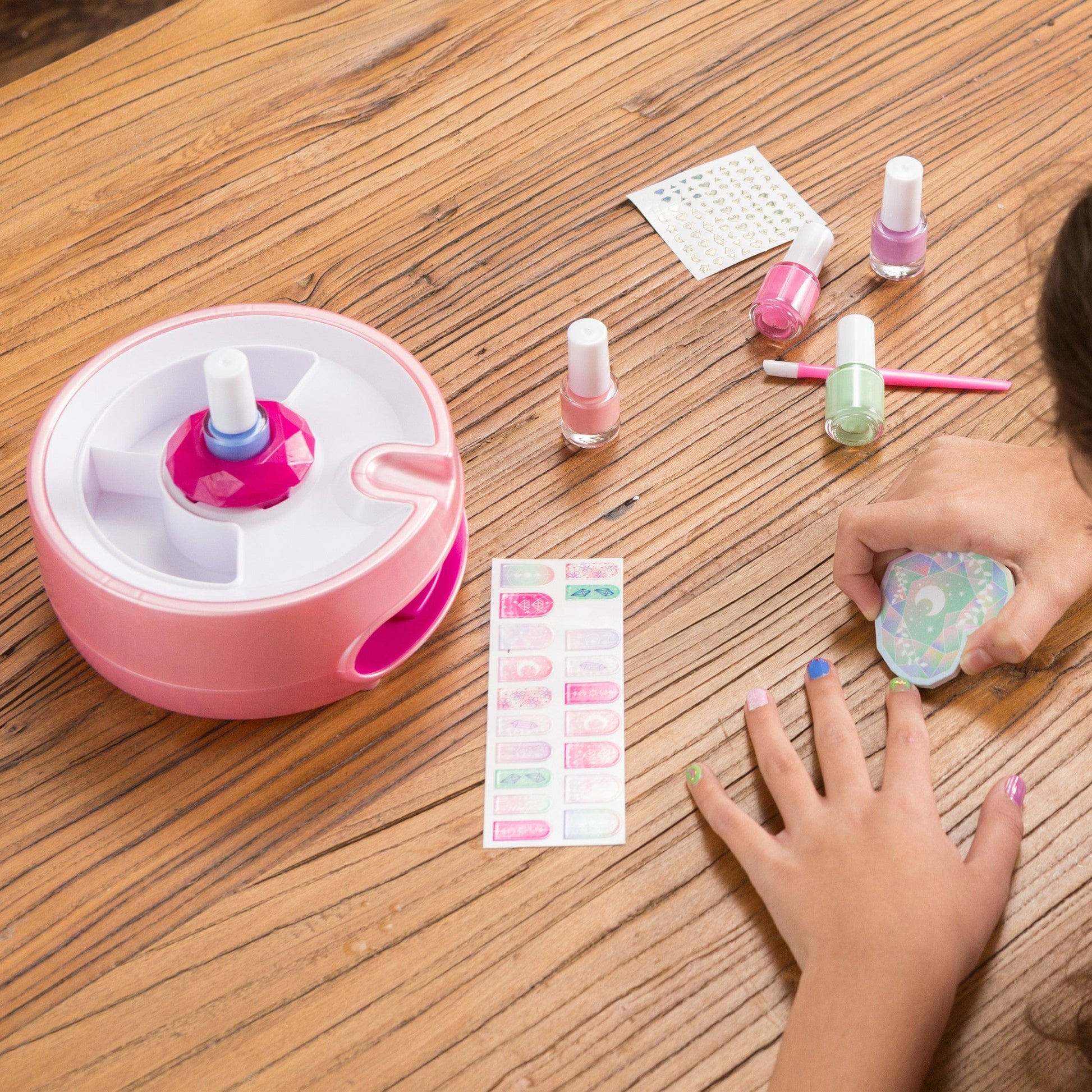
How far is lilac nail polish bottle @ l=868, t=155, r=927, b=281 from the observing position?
2.97ft

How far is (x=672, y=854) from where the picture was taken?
70 centimetres

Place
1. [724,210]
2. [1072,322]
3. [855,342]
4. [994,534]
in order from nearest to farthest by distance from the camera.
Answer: [1072,322] → [994,534] → [855,342] → [724,210]

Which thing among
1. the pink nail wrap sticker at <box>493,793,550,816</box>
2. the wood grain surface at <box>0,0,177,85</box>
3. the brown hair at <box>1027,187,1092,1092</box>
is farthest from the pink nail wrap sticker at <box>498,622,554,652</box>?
the wood grain surface at <box>0,0,177,85</box>

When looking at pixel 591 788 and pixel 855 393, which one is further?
pixel 855 393

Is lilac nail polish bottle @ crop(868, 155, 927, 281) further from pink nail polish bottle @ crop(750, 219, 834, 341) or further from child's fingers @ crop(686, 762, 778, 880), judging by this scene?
child's fingers @ crop(686, 762, 778, 880)

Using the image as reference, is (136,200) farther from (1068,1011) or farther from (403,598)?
(1068,1011)

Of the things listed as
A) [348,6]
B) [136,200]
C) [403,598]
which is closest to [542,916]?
[403,598]

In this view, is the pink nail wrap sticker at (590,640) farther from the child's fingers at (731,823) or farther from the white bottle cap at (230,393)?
the white bottle cap at (230,393)

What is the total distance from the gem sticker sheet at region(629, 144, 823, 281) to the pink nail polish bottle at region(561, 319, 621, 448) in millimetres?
169

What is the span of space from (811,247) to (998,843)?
0.48 m

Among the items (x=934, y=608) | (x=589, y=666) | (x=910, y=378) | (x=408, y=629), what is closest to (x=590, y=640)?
(x=589, y=666)

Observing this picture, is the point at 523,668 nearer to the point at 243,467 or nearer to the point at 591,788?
the point at 591,788

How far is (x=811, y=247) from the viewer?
0.93m

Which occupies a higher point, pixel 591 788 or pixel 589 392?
pixel 589 392
